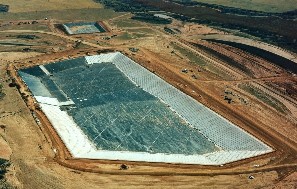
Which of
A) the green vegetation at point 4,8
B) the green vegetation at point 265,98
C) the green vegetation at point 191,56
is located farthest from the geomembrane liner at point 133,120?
the green vegetation at point 4,8

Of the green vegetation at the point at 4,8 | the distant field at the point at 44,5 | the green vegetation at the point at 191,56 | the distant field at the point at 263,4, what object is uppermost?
the distant field at the point at 263,4

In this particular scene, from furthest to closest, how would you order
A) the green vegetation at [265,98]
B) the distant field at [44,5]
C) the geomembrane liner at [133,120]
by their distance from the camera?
the distant field at [44,5] < the green vegetation at [265,98] < the geomembrane liner at [133,120]

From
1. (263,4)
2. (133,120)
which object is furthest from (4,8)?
(263,4)

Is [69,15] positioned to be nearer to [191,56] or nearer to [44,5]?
[44,5]

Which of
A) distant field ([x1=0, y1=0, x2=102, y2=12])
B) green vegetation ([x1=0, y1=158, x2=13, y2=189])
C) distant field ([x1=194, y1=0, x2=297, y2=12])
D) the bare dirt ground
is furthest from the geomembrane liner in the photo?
distant field ([x1=194, y1=0, x2=297, y2=12])

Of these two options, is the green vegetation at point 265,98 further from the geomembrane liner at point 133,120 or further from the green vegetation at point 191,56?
the green vegetation at point 191,56

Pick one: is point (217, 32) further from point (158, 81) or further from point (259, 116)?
point (259, 116)

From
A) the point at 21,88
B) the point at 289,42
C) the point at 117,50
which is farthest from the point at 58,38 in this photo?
the point at 289,42
